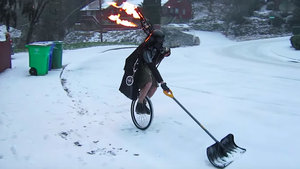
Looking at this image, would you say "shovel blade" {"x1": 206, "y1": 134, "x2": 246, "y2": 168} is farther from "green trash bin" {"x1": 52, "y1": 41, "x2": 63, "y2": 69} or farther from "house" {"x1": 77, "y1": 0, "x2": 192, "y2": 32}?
"house" {"x1": 77, "y1": 0, "x2": 192, "y2": 32}

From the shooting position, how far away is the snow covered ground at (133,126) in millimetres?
4199

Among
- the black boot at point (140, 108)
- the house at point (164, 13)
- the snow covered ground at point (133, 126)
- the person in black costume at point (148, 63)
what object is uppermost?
the house at point (164, 13)

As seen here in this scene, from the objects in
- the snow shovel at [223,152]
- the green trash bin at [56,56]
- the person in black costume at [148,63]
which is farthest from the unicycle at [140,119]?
the green trash bin at [56,56]

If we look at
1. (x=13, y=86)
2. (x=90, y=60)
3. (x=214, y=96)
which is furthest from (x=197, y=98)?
(x=90, y=60)

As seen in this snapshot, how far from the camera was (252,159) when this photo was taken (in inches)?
167

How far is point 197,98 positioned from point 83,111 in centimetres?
299

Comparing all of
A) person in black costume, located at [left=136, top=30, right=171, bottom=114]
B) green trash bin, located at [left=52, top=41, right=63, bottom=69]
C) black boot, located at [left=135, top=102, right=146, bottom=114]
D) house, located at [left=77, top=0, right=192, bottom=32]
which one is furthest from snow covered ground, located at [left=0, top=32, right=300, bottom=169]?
house, located at [left=77, top=0, right=192, bottom=32]

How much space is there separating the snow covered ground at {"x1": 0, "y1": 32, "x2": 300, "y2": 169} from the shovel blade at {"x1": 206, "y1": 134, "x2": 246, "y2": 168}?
116 millimetres

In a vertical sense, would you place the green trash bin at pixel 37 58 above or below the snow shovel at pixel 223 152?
above

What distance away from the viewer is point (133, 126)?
18.5ft

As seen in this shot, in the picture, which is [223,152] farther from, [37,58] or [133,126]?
[37,58]

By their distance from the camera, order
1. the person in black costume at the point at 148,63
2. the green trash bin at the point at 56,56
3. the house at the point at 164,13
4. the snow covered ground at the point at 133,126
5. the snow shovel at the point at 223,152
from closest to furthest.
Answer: the snow shovel at the point at 223,152 → the snow covered ground at the point at 133,126 → the person in black costume at the point at 148,63 → the green trash bin at the point at 56,56 → the house at the point at 164,13

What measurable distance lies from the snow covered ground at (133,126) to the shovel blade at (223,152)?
12cm

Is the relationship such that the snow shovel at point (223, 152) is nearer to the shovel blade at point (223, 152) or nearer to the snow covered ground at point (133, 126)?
the shovel blade at point (223, 152)
